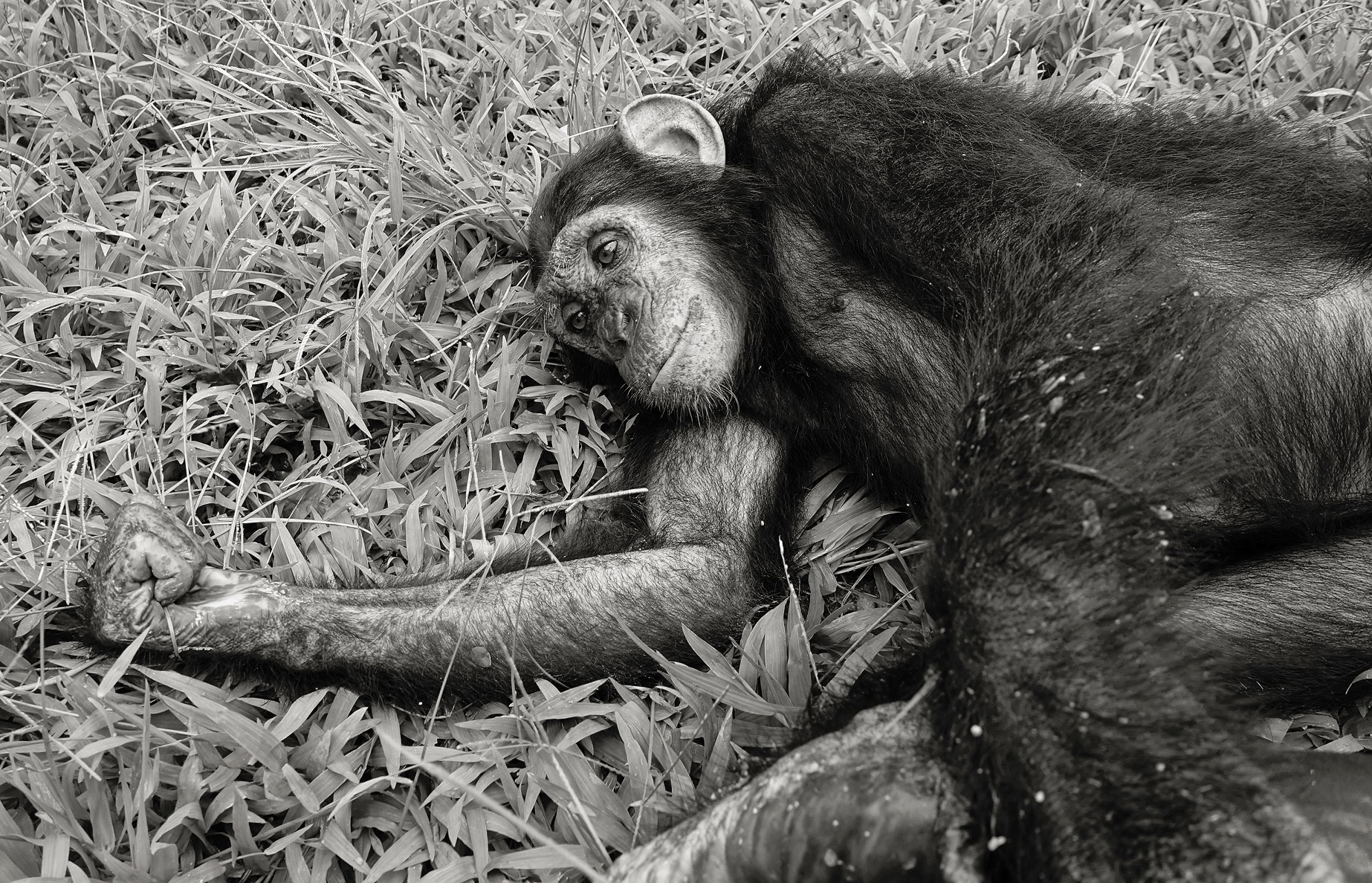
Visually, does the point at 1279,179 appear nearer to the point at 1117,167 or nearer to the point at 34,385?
the point at 1117,167

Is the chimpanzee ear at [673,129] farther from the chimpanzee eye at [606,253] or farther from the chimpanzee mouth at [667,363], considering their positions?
the chimpanzee mouth at [667,363]

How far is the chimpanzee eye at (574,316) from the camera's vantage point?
4094 mm

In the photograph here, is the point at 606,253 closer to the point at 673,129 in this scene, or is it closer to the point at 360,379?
the point at 673,129

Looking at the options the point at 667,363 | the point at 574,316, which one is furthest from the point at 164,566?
the point at 667,363

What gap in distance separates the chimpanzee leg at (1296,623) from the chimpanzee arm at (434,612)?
1.45 metres

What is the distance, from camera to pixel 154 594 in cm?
342

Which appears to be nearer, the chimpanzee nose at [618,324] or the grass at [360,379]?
the grass at [360,379]

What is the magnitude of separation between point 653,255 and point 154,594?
2107 millimetres

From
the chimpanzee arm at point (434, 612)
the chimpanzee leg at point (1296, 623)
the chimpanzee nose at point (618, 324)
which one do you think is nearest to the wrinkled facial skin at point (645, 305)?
the chimpanzee nose at point (618, 324)

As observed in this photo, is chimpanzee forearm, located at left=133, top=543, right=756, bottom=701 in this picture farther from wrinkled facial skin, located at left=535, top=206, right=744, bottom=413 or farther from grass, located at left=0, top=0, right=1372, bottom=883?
wrinkled facial skin, located at left=535, top=206, right=744, bottom=413

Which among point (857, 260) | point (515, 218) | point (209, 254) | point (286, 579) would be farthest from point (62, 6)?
point (857, 260)

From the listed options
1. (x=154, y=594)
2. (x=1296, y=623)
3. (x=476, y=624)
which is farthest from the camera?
(x=476, y=624)

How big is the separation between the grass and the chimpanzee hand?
0.16m

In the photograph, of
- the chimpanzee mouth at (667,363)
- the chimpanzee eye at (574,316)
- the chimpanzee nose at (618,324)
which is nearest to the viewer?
the chimpanzee mouth at (667,363)
